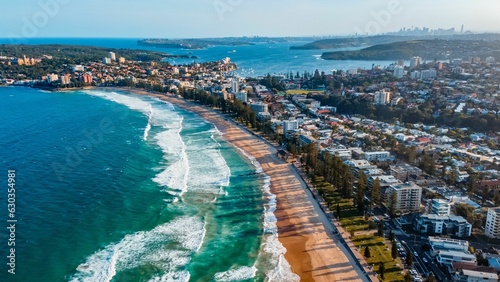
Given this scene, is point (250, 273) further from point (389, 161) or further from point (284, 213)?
point (389, 161)

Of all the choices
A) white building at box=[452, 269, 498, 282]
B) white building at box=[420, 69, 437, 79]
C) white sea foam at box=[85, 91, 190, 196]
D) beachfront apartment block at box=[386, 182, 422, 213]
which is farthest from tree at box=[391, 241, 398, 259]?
white building at box=[420, 69, 437, 79]

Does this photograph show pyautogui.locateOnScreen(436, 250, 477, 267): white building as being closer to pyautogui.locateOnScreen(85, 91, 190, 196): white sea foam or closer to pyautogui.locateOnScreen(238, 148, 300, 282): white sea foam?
pyautogui.locateOnScreen(238, 148, 300, 282): white sea foam

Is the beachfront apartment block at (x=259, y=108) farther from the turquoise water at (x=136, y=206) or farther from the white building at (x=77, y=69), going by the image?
the white building at (x=77, y=69)

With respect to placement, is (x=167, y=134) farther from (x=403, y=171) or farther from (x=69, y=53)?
(x=69, y=53)

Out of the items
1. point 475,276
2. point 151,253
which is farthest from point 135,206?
point 475,276

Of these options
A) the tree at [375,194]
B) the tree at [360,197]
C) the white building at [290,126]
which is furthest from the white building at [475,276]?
the white building at [290,126]
